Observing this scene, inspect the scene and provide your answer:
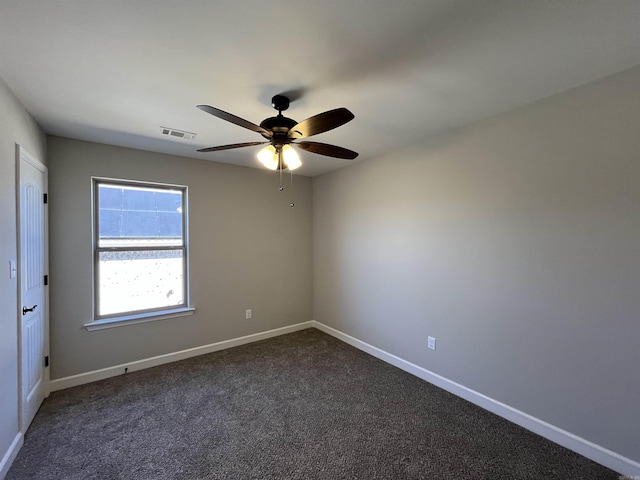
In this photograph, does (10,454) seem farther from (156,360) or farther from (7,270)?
(156,360)

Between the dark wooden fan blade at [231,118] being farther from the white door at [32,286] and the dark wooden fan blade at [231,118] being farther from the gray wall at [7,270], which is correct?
the white door at [32,286]

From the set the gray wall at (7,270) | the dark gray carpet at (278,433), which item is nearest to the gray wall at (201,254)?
the dark gray carpet at (278,433)

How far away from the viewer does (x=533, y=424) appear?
209 centimetres

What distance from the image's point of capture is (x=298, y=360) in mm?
3305

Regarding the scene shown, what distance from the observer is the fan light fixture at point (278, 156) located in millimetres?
1997

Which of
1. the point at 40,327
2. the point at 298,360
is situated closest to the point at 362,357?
the point at 298,360

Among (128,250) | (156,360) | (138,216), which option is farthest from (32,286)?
(156,360)

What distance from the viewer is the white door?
6.77ft

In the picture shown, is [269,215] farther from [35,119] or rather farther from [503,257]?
[503,257]

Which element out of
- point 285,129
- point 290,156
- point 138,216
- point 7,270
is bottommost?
point 7,270

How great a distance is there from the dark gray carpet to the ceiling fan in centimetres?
206

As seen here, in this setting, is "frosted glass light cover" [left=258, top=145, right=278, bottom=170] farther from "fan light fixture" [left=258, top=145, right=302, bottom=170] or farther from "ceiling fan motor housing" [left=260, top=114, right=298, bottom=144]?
"ceiling fan motor housing" [left=260, top=114, right=298, bottom=144]

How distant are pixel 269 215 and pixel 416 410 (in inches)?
116

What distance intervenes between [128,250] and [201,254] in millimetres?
769
